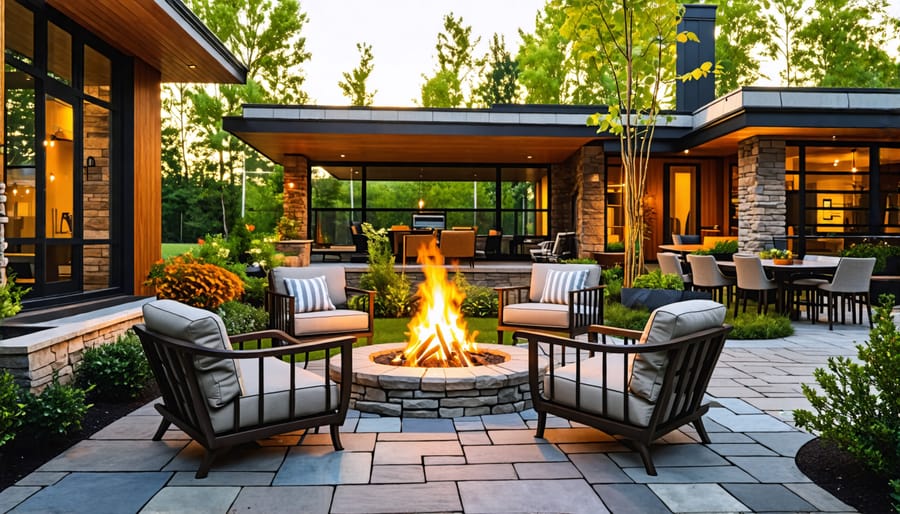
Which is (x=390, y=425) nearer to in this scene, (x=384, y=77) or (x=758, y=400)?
(x=758, y=400)

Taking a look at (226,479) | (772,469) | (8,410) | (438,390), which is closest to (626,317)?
(438,390)

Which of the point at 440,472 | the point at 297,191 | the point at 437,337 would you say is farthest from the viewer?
the point at 297,191

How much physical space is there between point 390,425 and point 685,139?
1050 cm

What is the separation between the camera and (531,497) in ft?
9.04

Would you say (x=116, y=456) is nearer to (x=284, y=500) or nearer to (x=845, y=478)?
(x=284, y=500)

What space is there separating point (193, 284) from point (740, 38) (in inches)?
968

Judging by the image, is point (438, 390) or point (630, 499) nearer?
point (630, 499)

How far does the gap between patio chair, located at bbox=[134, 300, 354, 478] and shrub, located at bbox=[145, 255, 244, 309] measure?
2.87 meters

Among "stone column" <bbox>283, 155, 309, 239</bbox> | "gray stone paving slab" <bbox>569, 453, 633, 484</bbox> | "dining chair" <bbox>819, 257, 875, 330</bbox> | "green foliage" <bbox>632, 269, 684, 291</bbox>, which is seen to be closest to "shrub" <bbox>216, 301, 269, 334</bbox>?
"gray stone paving slab" <bbox>569, 453, 633, 484</bbox>

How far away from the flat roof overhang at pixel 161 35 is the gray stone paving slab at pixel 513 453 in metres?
4.36

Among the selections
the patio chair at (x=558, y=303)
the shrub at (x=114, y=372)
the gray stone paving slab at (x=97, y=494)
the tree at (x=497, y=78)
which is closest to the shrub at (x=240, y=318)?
the shrub at (x=114, y=372)

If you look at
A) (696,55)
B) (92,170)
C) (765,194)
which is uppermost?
(696,55)

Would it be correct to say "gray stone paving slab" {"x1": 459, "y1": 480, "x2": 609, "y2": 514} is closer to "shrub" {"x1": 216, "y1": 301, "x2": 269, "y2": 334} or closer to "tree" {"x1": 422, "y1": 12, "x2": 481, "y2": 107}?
"shrub" {"x1": 216, "y1": 301, "x2": 269, "y2": 334}

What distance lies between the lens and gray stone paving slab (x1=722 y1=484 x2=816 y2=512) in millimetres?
2664
